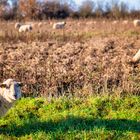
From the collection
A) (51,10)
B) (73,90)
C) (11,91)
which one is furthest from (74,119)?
(51,10)

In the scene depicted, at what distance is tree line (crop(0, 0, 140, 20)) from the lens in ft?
152

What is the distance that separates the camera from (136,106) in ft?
32.3

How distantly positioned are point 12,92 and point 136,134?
2.26 m

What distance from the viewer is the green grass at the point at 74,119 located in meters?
8.22

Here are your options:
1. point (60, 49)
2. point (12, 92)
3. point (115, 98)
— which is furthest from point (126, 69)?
point (12, 92)

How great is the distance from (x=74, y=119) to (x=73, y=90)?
7.72 feet

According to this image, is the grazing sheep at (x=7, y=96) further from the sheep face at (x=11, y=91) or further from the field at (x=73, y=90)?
the field at (x=73, y=90)

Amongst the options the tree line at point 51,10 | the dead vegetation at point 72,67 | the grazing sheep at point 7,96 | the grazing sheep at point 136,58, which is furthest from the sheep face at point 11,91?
the tree line at point 51,10

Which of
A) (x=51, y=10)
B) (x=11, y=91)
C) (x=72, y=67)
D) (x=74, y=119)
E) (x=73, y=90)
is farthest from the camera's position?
(x=51, y=10)

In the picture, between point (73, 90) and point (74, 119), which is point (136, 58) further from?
point (74, 119)

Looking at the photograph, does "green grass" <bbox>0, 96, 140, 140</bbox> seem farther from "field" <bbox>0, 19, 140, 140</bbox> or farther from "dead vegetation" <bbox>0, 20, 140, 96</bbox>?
"dead vegetation" <bbox>0, 20, 140, 96</bbox>

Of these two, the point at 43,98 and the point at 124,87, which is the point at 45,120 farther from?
the point at 124,87

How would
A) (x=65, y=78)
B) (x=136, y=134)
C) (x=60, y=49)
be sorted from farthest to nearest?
(x=60, y=49)
(x=65, y=78)
(x=136, y=134)

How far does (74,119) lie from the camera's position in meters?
8.88
